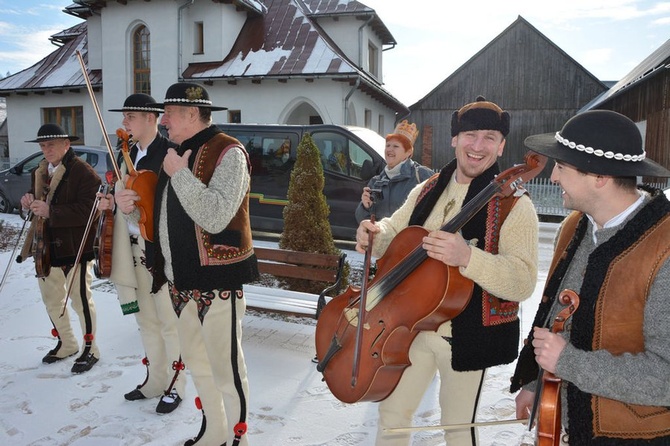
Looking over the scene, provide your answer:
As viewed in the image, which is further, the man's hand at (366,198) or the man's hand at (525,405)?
the man's hand at (366,198)

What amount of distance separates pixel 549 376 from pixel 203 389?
2.10 metres

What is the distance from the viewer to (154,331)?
3.88 meters

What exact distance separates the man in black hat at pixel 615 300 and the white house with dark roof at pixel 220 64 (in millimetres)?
14355

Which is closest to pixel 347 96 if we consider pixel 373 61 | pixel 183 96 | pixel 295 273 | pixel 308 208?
pixel 373 61

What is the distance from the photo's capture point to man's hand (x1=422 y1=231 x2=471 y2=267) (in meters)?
1.99

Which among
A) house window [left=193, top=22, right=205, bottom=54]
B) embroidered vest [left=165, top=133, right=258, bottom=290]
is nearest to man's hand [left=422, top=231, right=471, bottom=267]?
embroidered vest [left=165, top=133, right=258, bottom=290]

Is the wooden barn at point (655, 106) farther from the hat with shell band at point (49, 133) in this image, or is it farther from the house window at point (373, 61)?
the hat with shell band at point (49, 133)

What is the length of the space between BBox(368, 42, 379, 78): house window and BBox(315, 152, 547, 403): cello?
20136 millimetres

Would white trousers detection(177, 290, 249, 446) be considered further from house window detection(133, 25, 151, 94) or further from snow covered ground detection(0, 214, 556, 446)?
house window detection(133, 25, 151, 94)

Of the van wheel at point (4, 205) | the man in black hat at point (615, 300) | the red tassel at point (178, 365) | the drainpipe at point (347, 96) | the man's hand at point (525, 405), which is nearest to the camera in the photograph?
the man in black hat at point (615, 300)

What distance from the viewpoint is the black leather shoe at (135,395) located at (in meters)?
3.80

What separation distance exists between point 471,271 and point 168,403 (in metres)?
2.57

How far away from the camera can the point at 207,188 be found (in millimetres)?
2703

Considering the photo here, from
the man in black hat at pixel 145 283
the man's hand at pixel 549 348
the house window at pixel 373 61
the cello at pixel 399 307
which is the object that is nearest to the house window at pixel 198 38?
the house window at pixel 373 61
